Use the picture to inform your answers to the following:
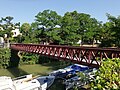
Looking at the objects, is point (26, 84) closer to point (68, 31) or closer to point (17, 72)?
point (17, 72)

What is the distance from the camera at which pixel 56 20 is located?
58.9m

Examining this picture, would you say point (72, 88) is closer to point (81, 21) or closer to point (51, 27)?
point (51, 27)

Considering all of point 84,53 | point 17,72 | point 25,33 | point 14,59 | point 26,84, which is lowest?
point 17,72

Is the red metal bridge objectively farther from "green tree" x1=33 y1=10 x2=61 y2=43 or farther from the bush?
"green tree" x1=33 y1=10 x2=61 y2=43

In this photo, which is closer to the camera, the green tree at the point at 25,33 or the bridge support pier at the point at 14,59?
the bridge support pier at the point at 14,59

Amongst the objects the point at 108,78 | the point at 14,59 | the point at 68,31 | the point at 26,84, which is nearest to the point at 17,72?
the point at 14,59

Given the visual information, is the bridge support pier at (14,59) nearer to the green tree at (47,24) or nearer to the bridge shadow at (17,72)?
the bridge shadow at (17,72)

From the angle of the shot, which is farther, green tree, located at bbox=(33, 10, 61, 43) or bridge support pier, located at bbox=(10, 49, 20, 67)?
green tree, located at bbox=(33, 10, 61, 43)

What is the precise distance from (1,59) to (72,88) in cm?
2202

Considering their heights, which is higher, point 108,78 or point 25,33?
point 25,33

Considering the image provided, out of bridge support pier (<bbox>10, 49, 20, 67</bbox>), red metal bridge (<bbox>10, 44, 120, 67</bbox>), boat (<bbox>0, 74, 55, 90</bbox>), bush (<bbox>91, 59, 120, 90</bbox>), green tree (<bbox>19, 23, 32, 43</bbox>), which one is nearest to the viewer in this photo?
bush (<bbox>91, 59, 120, 90</bbox>)

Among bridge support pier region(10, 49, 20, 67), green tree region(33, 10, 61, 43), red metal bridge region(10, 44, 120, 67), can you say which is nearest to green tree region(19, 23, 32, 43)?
green tree region(33, 10, 61, 43)

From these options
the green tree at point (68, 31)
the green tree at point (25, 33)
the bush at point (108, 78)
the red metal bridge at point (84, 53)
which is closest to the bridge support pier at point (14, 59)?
the green tree at point (25, 33)

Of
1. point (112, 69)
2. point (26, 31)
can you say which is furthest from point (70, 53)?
point (26, 31)
